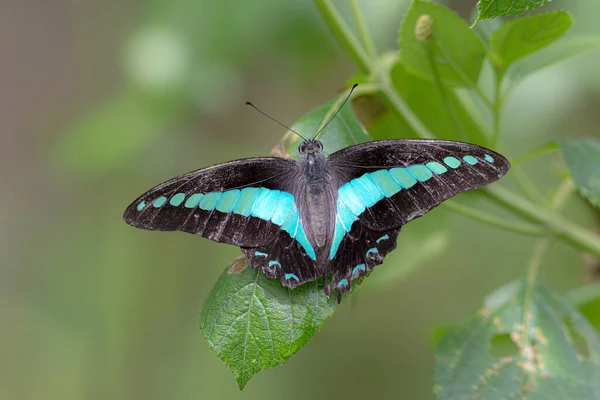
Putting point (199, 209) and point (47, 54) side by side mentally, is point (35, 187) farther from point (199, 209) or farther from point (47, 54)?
point (199, 209)

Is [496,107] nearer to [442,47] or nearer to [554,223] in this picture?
[442,47]

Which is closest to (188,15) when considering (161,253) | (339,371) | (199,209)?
(199,209)

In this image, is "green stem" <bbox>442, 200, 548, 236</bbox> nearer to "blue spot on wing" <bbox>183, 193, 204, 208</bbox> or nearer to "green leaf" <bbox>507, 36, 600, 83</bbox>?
"green leaf" <bbox>507, 36, 600, 83</bbox>

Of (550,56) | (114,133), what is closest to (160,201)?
(550,56)

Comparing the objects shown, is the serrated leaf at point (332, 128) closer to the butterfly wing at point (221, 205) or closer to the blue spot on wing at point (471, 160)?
the butterfly wing at point (221, 205)

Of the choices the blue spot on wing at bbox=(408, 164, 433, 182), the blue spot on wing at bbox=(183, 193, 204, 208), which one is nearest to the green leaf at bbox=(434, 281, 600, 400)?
the blue spot on wing at bbox=(408, 164, 433, 182)

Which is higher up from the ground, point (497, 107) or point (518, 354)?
point (497, 107)

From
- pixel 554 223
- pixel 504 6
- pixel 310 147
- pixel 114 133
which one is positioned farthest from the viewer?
pixel 114 133
